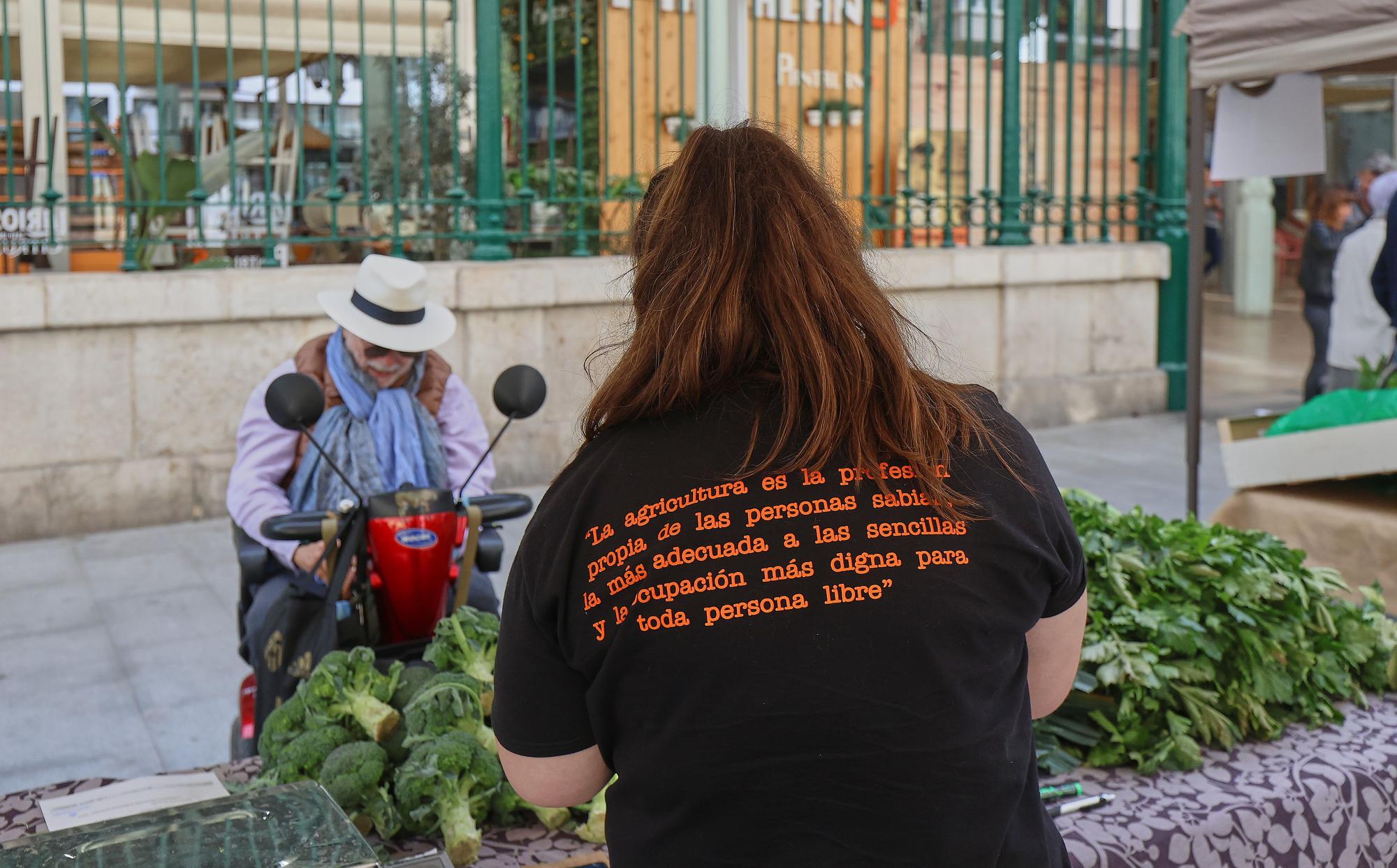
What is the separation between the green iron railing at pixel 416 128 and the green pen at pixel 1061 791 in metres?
4.03

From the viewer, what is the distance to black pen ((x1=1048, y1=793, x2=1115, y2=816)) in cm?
221

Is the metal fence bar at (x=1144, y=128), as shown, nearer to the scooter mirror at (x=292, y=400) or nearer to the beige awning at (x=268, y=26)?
the beige awning at (x=268, y=26)

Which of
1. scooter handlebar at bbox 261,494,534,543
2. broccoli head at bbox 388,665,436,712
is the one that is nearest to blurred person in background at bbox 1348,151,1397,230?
scooter handlebar at bbox 261,494,534,543

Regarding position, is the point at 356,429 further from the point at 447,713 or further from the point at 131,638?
the point at 131,638

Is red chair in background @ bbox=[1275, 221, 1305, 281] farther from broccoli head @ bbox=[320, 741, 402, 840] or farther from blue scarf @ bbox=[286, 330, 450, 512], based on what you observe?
broccoli head @ bbox=[320, 741, 402, 840]

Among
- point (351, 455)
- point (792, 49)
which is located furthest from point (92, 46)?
point (351, 455)

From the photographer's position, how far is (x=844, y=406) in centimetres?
145

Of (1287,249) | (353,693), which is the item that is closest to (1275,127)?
(353,693)

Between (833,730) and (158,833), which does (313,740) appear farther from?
(833,730)

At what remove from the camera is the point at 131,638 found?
5.16 m

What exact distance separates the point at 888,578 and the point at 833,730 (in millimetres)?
168

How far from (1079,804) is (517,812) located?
93 cm

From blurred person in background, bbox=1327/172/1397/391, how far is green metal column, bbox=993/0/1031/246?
6.84 ft

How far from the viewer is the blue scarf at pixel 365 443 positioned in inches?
137
